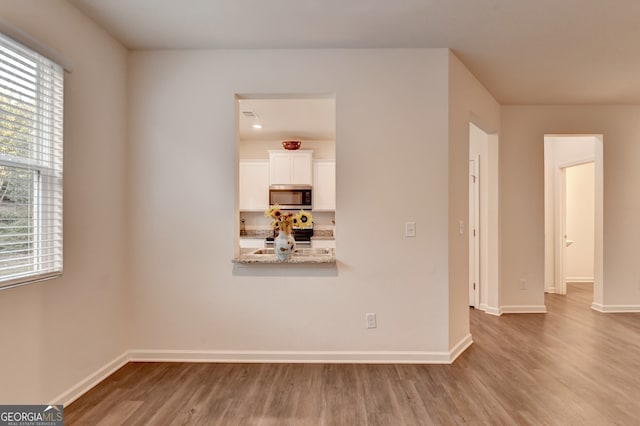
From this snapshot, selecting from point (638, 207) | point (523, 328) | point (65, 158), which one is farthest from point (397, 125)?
point (638, 207)

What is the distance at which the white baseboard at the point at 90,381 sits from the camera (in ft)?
7.36

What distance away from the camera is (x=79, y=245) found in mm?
2398

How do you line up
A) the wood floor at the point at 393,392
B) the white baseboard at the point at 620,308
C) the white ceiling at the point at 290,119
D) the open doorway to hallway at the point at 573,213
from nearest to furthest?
the wood floor at the point at 393,392 < the white ceiling at the point at 290,119 < the white baseboard at the point at 620,308 < the open doorway to hallway at the point at 573,213

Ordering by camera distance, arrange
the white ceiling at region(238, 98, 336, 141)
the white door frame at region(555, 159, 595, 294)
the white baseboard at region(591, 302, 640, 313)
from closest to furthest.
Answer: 1. the white ceiling at region(238, 98, 336, 141)
2. the white baseboard at region(591, 302, 640, 313)
3. the white door frame at region(555, 159, 595, 294)

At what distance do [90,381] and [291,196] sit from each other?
12.3 feet

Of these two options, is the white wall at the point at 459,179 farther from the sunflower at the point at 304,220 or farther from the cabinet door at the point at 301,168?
the cabinet door at the point at 301,168

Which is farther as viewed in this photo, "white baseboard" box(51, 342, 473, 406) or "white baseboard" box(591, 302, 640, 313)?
"white baseboard" box(591, 302, 640, 313)

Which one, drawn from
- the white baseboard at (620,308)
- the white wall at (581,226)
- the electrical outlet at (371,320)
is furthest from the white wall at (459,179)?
the white wall at (581,226)

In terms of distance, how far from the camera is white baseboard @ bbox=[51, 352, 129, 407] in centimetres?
224

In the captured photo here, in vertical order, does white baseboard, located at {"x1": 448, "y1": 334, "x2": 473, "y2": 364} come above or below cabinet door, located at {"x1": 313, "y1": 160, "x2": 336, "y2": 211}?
below

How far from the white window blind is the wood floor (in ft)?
3.35

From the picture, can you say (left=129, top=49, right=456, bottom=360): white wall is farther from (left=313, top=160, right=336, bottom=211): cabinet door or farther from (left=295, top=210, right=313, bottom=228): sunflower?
(left=313, top=160, right=336, bottom=211): cabinet door

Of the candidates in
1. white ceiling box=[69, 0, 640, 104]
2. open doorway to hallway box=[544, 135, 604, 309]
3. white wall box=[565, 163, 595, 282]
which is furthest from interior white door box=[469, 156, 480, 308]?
white wall box=[565, 163, 595, 282]

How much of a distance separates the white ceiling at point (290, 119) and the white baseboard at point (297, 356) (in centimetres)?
243
